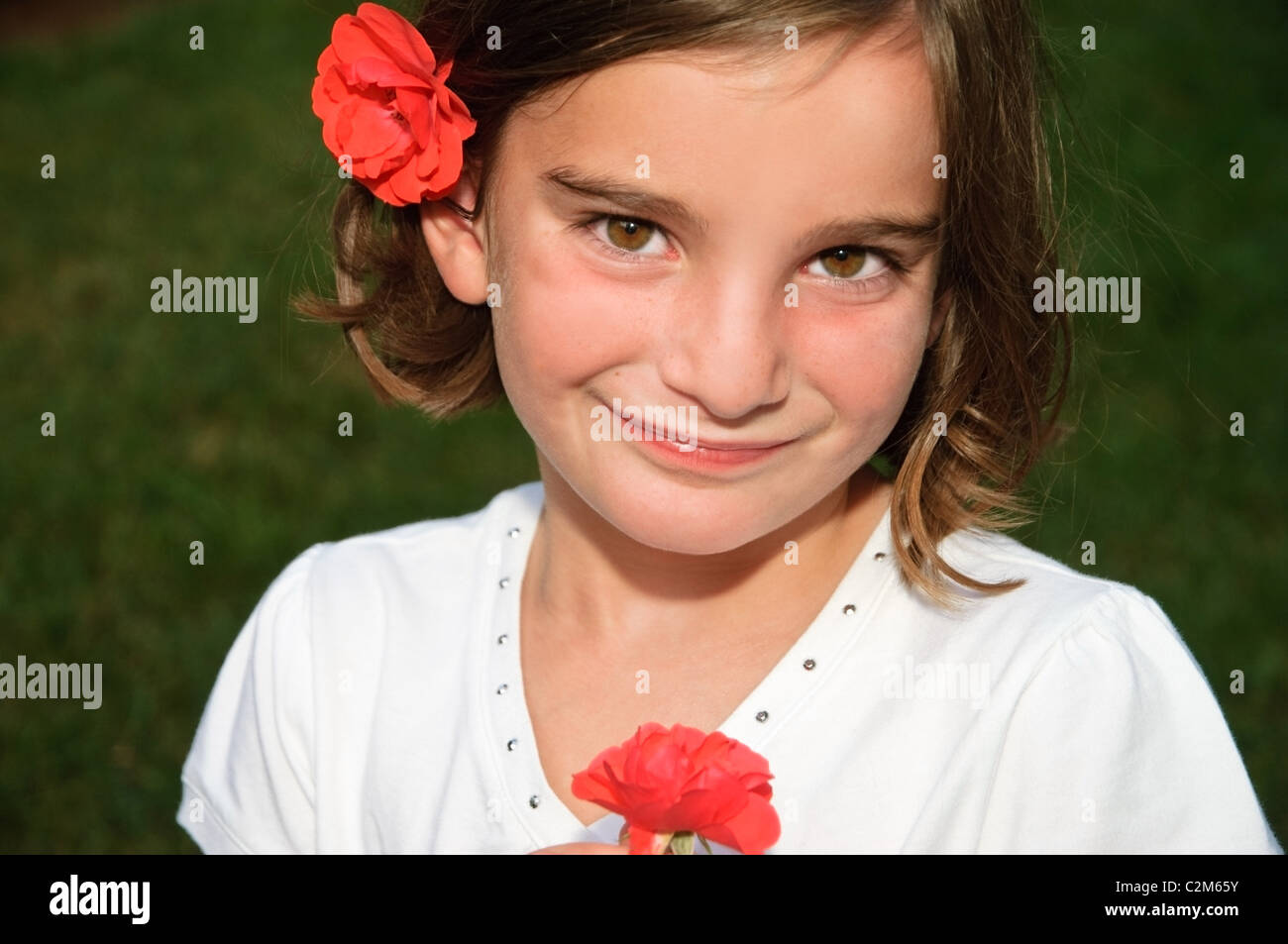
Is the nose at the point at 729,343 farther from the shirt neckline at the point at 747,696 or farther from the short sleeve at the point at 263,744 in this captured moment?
the short sleeve at the point at 263,744

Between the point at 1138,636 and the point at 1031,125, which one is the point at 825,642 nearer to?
the point at 1138,636

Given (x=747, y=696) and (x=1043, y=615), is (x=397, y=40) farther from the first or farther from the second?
(x=1043, y=615)

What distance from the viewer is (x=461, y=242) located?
88.1 inches

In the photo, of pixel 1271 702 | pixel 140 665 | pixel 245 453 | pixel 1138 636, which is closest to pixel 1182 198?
pixel 1271 702

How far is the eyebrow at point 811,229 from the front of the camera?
5.86ft

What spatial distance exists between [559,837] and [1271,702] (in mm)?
2599

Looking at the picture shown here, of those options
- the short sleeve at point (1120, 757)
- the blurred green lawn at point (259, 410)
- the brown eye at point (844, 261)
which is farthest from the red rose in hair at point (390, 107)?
the short sleeve at point (1120, 757)

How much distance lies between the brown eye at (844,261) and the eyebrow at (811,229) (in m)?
0.03

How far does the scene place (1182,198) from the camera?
20.7 ft

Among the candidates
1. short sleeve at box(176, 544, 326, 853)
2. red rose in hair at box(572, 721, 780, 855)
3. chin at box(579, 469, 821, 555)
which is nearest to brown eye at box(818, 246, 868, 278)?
chin at box(579, 469, 821, 555)

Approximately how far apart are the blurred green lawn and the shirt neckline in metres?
0.67

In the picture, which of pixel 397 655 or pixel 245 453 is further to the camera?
pixel 245 453

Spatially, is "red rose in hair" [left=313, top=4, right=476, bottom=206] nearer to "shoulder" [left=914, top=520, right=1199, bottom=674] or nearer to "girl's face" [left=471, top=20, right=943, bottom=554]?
"girl's face" [left=471, top=20, right=943, bottom=554]

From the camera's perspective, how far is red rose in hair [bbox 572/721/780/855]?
158 cm
